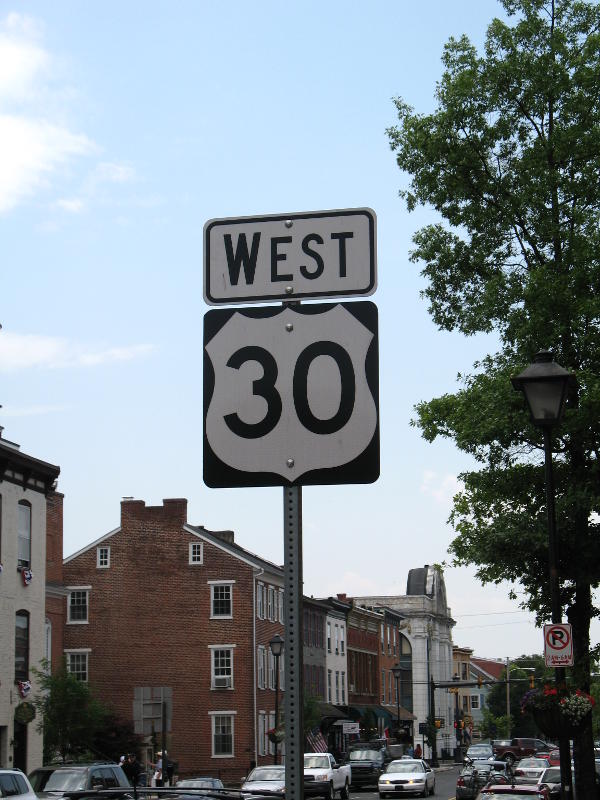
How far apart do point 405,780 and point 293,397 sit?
46.2 meters

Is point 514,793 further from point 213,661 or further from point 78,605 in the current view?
point 78,605

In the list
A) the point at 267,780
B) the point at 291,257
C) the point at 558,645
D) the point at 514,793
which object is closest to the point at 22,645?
the point at 267,780

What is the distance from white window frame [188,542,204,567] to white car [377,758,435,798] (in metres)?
19.0

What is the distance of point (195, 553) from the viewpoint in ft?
215

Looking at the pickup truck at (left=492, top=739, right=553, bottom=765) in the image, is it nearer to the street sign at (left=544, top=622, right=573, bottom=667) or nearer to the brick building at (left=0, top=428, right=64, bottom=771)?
the brick building at (left=0, top=428, right=64, bottom=771)

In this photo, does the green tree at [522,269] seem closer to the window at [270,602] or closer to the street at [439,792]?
the street at [439,792]

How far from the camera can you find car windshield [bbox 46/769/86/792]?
26.4m

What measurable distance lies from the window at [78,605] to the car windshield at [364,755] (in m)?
16.7

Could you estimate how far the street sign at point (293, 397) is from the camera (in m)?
4.07

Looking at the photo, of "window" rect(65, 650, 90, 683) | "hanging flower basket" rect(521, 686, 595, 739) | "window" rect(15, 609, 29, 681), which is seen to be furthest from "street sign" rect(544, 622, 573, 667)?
"window" rect(65, 650, 90, 683)

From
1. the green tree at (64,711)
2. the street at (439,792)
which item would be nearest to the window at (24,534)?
the green tree at (64,711)

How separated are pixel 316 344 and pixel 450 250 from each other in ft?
81.2

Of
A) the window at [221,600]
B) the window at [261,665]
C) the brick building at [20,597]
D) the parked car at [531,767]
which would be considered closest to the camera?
the brick building at [20,597]

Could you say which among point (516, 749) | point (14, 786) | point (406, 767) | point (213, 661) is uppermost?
point (213, 661)
